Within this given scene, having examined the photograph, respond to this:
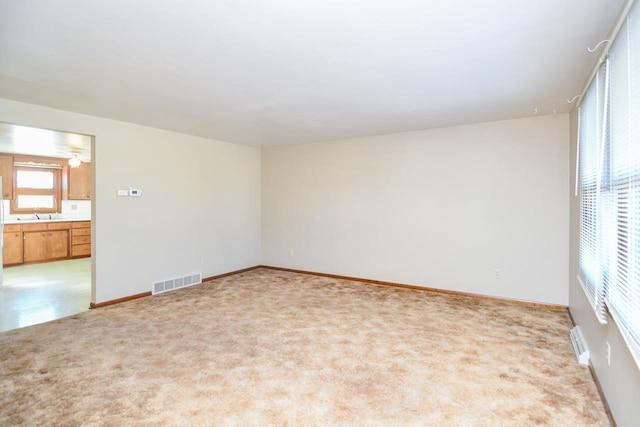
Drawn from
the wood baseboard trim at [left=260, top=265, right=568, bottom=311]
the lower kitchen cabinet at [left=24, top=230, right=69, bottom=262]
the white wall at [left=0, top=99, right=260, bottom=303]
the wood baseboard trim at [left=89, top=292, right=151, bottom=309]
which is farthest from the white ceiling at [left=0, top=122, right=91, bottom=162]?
the wood baseboard trim at [left=260, top=265, right=568, bottom=311]

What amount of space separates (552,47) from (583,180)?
139 cm

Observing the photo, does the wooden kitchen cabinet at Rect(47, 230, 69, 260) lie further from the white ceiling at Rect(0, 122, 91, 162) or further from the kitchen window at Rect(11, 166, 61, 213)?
the white ceiling at Rect(0, 122, 91, 162)

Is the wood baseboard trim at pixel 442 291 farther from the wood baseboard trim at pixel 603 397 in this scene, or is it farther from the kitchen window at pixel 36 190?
the kitchen window at pixel 36 190

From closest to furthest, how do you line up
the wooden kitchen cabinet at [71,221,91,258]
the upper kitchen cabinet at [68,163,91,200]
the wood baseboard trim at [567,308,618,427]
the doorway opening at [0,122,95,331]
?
the wood baseboard trim at [567,308,618,427] → the doorway opening at [0,122,95,331] → the wooden kitchen cabinet at [71,221,91,258] → the upper kitchen cabinet at [68,163,91,200]

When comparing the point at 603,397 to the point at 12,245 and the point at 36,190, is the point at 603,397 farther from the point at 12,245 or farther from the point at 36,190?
the point at 36,190

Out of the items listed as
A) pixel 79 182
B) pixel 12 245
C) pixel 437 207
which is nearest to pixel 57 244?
pixel 12 245

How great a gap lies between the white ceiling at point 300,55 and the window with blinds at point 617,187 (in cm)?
29

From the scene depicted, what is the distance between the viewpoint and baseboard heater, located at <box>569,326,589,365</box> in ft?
8.59

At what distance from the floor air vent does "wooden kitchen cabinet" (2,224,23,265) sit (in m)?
4.12

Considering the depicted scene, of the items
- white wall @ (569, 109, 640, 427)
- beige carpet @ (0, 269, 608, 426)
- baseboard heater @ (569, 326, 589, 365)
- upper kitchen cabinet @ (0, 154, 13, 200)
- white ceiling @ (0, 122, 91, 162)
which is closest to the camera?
white wall @ (569, 109, 640, 427)

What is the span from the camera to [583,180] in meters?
2.97

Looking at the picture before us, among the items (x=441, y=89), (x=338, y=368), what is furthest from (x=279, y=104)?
(x=338, y=368)

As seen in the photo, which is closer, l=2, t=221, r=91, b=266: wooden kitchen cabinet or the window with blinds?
the window with blinds

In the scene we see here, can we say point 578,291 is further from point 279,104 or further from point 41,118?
point 41,118
